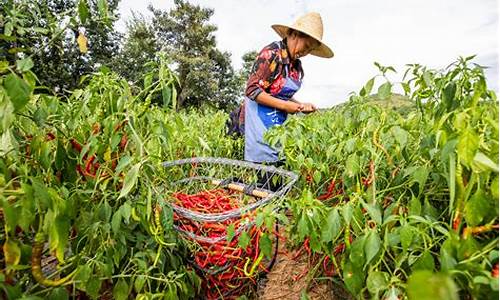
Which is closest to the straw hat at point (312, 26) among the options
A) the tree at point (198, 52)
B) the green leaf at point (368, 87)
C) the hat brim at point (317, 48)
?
the hat brim at point (317, 48)

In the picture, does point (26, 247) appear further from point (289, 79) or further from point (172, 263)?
point (289, 79)

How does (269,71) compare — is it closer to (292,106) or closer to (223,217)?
(292,106)

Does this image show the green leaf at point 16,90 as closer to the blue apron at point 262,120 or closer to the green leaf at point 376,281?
the green leaf at point 376,281

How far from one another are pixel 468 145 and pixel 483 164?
0.11 ft

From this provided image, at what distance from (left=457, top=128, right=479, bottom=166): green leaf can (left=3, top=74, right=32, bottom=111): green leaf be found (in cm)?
64

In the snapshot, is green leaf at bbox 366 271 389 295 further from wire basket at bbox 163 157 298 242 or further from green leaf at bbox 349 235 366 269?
wire basket at bbox 163 157 298 242

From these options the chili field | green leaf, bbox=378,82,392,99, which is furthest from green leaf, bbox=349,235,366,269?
green leaf, bbox=378,82,392,99

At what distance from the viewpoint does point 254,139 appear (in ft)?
6.56

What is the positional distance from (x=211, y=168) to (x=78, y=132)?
910 mm

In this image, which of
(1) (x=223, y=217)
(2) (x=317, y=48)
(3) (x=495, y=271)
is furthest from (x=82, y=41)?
(2) (x=317, y=48)

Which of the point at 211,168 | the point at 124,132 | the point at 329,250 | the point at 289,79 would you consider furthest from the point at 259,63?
the point at 329,250

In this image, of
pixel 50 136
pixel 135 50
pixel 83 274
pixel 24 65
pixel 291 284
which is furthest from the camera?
A: pixel 135 50

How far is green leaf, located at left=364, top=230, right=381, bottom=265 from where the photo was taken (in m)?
0.70

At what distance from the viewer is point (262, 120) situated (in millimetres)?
1963
